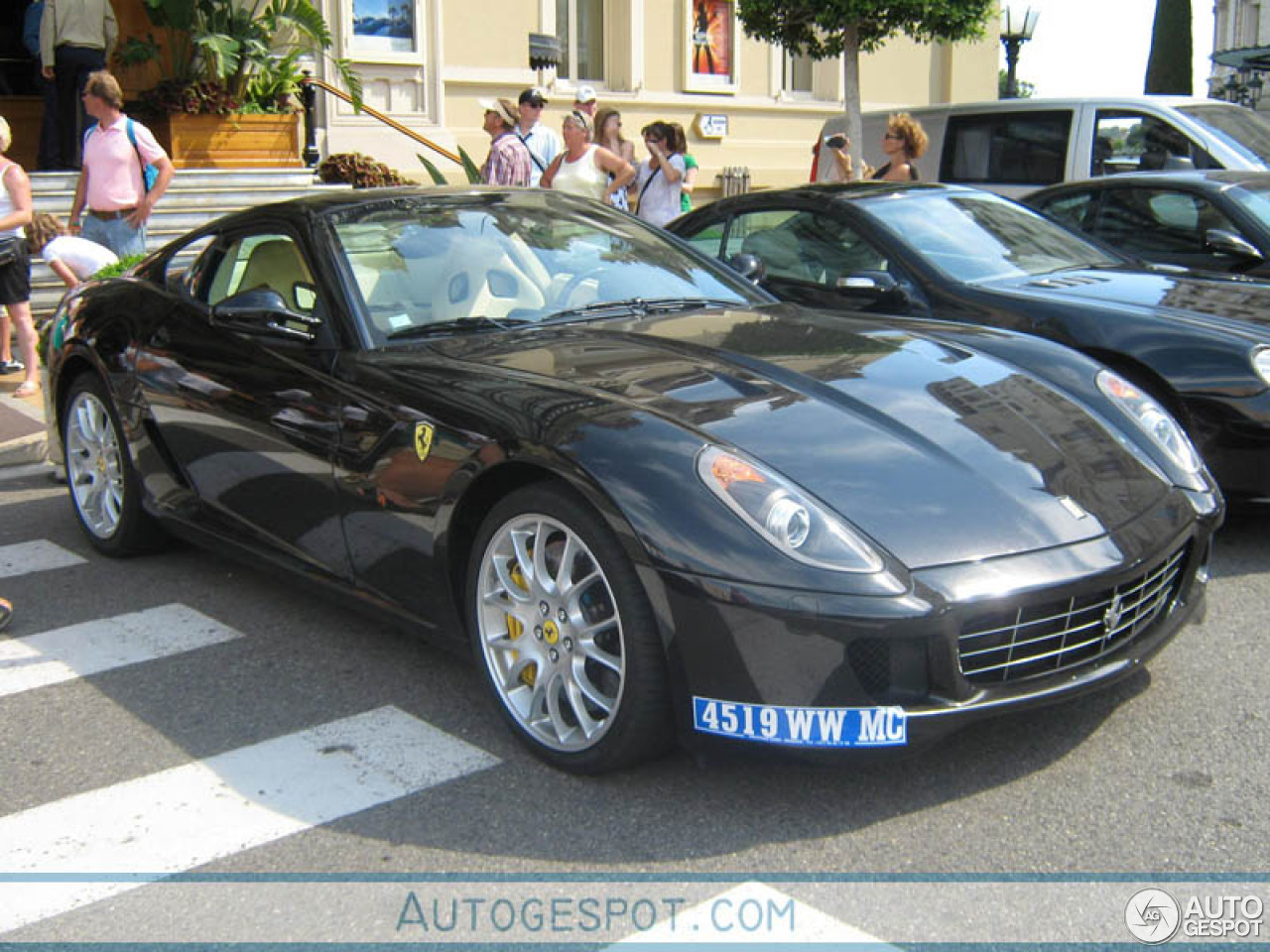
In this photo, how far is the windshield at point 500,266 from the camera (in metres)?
4.37

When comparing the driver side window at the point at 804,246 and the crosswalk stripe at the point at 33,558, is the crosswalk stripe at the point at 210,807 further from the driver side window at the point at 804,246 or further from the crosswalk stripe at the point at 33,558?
the driver side window at the point at 804,246

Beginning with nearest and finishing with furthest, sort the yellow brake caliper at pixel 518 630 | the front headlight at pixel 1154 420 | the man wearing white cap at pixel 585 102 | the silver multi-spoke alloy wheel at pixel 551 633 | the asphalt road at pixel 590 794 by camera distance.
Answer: the asphalt road at pixel 590 794 < the silver multi-spoke alloy wheel at pixel 551 633 < the yellow brake caliper at pixel 518 630 < the front headlight at pixel 1154 420 < the man wearing white cap at pixel 585 102

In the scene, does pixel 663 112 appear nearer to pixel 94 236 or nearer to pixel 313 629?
pixel 94 236

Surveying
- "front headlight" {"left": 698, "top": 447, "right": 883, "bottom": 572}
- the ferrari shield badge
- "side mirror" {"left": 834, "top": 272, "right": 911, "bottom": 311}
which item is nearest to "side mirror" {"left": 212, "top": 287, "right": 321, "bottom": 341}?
the ferrari shield badge

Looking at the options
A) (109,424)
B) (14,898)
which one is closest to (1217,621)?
(14,898)

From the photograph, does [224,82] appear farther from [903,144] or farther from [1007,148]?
[903,144]

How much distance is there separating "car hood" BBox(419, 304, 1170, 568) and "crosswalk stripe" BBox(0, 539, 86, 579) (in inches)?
90.4

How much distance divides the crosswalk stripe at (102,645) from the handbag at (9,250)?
481 centimetres

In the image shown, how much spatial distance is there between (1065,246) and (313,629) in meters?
4.03

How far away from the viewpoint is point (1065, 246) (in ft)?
22.3

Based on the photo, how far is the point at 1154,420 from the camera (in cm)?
412

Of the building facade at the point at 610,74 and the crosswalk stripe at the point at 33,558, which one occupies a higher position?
the building facade at the point at 610,74

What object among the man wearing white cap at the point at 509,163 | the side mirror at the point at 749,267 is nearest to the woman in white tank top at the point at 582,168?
the man wearing white cap at the point at 509,163

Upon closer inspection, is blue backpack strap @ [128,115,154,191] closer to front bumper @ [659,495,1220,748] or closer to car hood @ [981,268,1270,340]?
car hood @ [981,268,1270,340]
